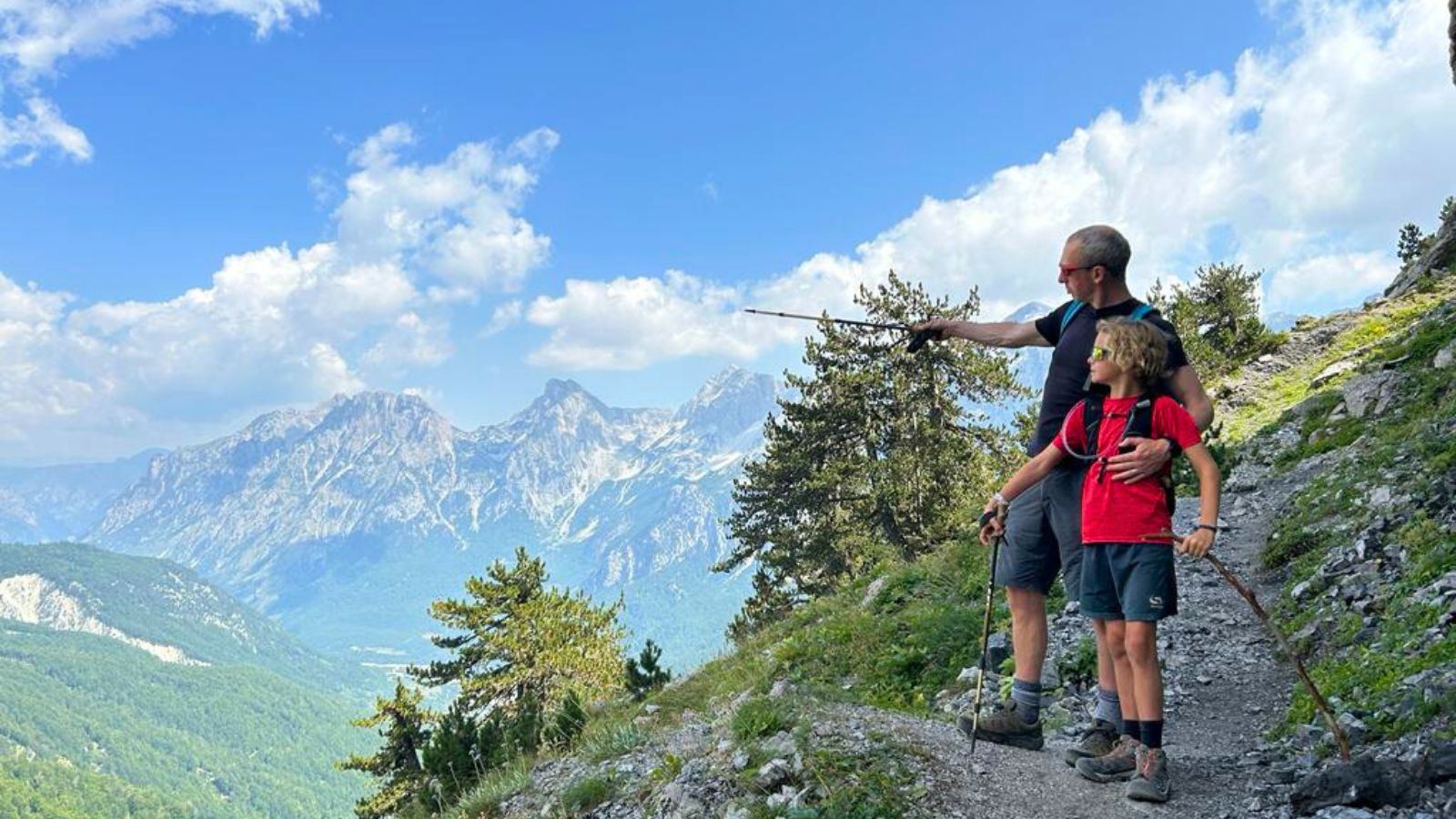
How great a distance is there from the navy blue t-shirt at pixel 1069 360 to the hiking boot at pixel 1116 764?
1888 millimetres

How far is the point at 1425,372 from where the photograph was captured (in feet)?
47.6

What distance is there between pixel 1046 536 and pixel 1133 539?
835 millimetres

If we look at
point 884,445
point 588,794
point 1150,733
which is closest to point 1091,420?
point 1150,733

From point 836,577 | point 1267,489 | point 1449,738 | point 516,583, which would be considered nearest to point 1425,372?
point 1267,489

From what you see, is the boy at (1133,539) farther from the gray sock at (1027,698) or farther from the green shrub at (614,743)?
the green shrub at (614,743)

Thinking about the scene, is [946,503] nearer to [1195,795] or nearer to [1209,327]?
[1209,327]

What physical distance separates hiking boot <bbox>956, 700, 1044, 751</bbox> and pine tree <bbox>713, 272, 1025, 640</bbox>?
20259mm

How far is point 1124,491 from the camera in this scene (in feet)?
15.9

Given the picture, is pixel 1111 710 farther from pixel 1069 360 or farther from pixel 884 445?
pixel 884 445

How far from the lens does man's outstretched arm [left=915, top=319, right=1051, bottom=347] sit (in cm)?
584

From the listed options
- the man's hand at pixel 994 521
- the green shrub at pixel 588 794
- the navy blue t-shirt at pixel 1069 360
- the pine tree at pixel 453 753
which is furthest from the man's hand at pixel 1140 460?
the pine tree at pixel 453 753

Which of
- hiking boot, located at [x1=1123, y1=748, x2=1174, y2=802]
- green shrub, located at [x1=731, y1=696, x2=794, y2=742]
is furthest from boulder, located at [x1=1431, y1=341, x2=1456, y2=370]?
green shrub, located at [x1=731, y1=696, x2=794, y2=742]

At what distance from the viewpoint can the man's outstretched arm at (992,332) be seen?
5836 millimetres

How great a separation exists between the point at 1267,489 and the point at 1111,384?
12.0 m
